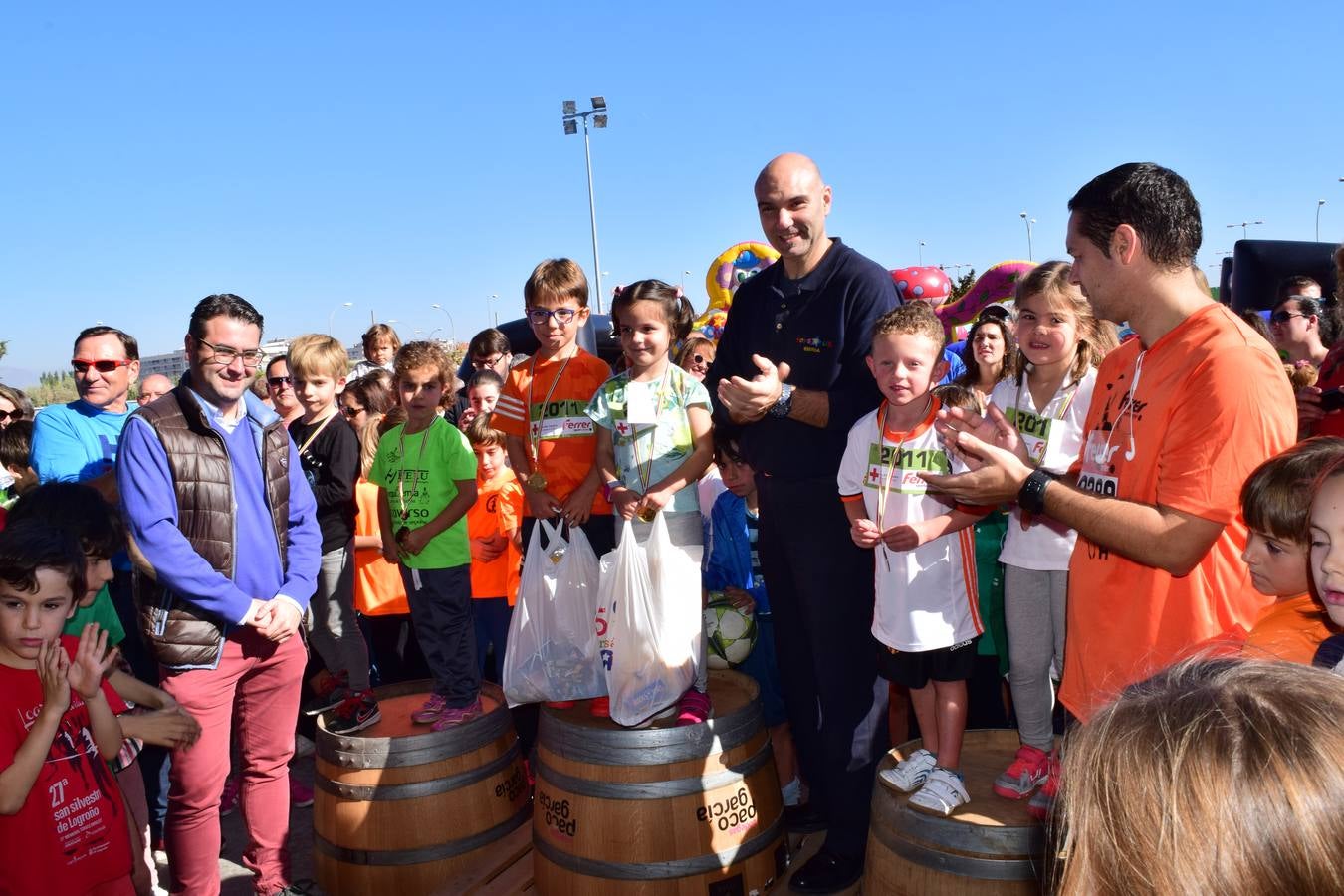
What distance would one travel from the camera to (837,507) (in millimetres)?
3035

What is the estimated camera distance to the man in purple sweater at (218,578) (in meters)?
3.02

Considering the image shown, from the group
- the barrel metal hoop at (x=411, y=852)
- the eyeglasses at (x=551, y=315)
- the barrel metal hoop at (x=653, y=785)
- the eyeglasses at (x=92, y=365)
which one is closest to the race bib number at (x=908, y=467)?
the barrel metal hoop at (x=653, y=785)

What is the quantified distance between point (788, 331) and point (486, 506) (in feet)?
7.99

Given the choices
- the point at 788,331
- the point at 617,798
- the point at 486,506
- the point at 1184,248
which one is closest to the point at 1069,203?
the point at 1184,248

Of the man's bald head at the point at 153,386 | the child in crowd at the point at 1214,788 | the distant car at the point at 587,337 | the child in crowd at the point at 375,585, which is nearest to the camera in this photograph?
the child in crowd at the point at 1214,788

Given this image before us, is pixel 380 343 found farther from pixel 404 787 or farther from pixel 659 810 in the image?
pixel 659 810

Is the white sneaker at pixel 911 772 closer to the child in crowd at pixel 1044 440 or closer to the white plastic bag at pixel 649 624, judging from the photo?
the child in crowd at pixel 1044 440

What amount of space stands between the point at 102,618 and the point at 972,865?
336 cm

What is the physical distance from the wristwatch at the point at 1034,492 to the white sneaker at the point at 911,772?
0.90m

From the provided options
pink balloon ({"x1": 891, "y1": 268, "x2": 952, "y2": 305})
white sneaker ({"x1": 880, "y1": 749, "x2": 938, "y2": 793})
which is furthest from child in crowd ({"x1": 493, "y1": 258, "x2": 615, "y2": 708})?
pink balloon ({"x1": 891, "y1": 268, "x2": 952, "y2": 305})

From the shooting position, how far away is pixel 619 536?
11.2 ft

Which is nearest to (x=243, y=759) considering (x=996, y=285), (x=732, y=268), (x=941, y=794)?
(x=941, y=794)

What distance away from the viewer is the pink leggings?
3.06 m

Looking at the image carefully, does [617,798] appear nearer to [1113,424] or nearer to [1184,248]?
[1113,424]
